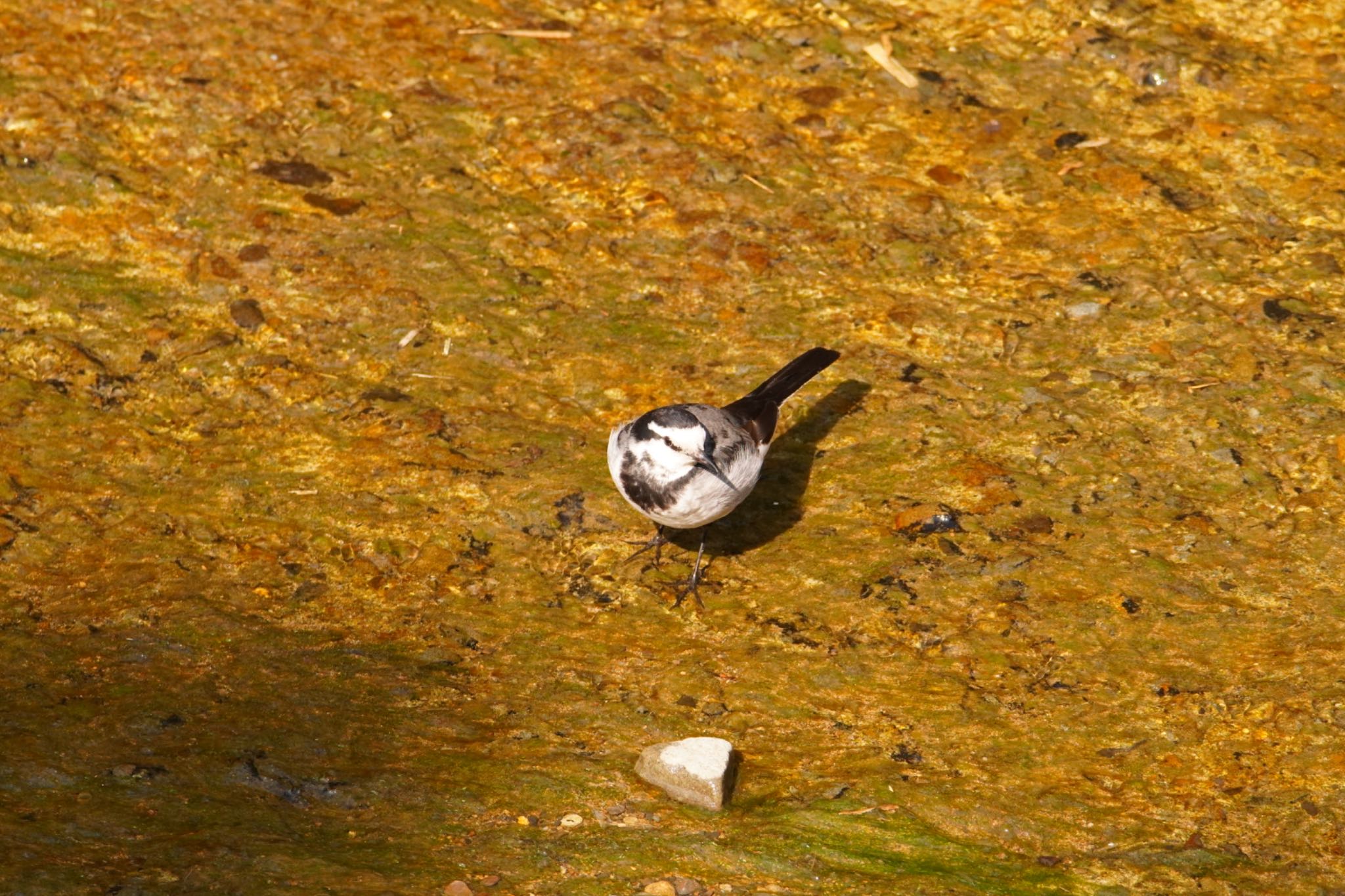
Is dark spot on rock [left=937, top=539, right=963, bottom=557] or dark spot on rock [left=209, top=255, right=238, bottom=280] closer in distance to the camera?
dark spot on rock [left=937, top=539, right=963, bottom=557]

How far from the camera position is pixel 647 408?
20.8 feet

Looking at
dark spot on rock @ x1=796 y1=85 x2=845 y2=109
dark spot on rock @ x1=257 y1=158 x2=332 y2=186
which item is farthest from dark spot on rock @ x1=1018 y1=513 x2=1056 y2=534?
dark spot on rock @ x1=257 y1=158 x2=332 y2=186

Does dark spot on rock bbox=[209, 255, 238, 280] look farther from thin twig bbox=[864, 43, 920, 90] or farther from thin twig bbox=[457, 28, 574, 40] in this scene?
thin twig bbox=[864, 43, 920, 90]

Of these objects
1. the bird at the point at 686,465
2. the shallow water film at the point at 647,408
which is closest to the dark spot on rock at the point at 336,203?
the shallow water film at the point at 647,408

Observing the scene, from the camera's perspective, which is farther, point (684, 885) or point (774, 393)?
point (774, 393)

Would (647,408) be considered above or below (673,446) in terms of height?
below

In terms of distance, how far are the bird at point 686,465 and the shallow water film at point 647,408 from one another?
0.92 feet

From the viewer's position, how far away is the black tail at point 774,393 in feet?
19.6

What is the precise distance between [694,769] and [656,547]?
1.56 m

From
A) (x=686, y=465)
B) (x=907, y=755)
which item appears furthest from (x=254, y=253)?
(x=907, y=755)

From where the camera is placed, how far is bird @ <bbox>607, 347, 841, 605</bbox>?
5418mm

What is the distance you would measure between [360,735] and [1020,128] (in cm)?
524

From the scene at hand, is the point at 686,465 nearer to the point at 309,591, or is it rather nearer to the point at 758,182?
the point at 309,591

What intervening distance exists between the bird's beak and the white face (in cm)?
2
